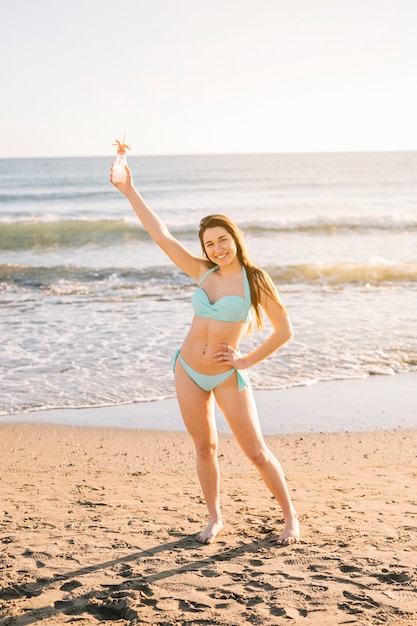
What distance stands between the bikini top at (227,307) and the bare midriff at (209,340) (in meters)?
0.04

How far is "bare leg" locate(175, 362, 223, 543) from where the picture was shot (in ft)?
13.8

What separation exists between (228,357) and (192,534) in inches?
46.2

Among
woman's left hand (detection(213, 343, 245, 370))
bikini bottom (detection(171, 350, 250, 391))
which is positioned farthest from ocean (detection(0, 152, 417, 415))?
woman's left hand (detection(213, 343, 245, 370))

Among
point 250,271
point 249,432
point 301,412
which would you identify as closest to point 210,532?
point 249,432

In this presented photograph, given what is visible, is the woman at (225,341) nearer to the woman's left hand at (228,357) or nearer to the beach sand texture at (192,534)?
the woman's left hand at (228,357)

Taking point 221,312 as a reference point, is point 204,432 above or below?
below

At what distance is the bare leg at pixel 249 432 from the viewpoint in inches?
164

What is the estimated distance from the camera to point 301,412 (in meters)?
7.16

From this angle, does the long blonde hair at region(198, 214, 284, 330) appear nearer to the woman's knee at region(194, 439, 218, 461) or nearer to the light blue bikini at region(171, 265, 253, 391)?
the light blue bikini at region(171, 265, 253, 391)

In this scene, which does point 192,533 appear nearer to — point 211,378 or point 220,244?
point 211,378

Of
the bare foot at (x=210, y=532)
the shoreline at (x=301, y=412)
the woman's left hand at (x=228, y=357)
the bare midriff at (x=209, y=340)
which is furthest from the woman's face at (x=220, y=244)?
the shoreline at (x=301, y=412)

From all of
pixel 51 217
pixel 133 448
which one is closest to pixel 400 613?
pixel 133 448

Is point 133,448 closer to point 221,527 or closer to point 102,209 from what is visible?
point 221,527

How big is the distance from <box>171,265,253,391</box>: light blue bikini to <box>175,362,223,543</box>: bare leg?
0.05 meters
